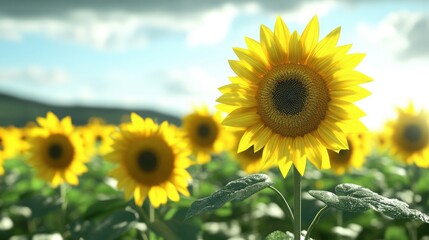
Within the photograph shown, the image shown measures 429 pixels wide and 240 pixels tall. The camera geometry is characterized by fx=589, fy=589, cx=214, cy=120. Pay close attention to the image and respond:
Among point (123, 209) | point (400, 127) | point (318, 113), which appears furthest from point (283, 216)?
point (318, 113)

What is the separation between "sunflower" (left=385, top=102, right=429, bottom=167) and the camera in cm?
732

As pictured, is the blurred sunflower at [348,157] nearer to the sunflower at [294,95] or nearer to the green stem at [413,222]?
the green stem at [413,222]

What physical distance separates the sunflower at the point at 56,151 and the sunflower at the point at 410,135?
393 centimetres

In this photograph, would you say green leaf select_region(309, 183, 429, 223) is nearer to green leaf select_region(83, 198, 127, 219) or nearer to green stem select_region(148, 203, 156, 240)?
green stem select_region(148, 203, 156, 240)

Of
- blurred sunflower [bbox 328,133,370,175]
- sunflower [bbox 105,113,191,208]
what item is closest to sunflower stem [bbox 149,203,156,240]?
sunflower [bbox 105,113,191,208]

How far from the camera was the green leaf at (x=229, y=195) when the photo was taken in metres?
2.69

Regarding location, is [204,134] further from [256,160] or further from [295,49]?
[295,49]

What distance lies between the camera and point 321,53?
3.17 m

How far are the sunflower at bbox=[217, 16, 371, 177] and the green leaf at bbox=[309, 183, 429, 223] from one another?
369 millimetres

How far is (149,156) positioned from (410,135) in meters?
3.81

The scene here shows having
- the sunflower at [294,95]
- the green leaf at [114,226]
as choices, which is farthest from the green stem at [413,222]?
the sunflower at [294,95]

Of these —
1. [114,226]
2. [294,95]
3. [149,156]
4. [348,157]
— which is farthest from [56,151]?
[294,95]

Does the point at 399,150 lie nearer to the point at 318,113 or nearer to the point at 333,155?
the point at 333,155

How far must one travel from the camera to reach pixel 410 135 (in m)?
7.45
